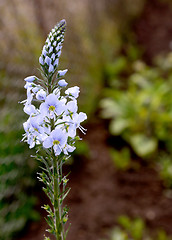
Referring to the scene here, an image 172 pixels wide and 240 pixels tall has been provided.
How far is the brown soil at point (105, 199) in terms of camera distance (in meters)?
2.98

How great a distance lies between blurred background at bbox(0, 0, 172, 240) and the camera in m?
2.80

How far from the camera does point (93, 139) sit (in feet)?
14.6

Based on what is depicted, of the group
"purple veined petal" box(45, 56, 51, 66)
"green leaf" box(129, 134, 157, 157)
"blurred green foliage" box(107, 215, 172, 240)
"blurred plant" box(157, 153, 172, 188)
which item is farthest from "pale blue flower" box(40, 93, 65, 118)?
"green leaf" box(129, 134, 157, 157)

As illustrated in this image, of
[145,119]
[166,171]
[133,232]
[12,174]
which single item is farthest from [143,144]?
[12,174]

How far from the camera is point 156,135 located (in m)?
4.18

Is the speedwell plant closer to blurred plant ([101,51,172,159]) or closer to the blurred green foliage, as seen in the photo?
the blurred green foliage

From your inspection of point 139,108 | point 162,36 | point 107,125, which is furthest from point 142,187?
point 162,36

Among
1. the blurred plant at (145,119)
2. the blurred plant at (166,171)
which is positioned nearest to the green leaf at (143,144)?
the blurred plant at (145,119)

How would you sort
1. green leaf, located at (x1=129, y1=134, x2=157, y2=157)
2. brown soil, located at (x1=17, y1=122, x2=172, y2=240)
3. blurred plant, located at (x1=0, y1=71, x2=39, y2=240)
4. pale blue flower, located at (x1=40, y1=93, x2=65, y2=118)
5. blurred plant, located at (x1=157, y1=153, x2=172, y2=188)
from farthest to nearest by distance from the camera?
green leaf, located at (x1=129, y1=134, x2=157, y2=157)
blurred plant, located at (x1=157, y1=153, x2=172, y2=188)
brown soil, located at (x1=17, y1=122, x2=172, y2=240)
blurred plant, located at (x1=0, y1=71, x2=39, y2=240)
pale blue flower, located at (x1=40, y1=93, x2=65, y2=118)

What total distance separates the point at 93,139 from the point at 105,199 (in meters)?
1.17

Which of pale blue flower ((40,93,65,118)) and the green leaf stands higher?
the green leaf

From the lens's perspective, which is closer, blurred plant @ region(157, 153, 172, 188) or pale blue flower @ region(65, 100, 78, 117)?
pale blue flower @ region(65, 100, 78, 117)

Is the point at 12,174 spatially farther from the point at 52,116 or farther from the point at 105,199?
the point at 52,116

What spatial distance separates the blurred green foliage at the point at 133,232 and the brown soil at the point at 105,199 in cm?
10
